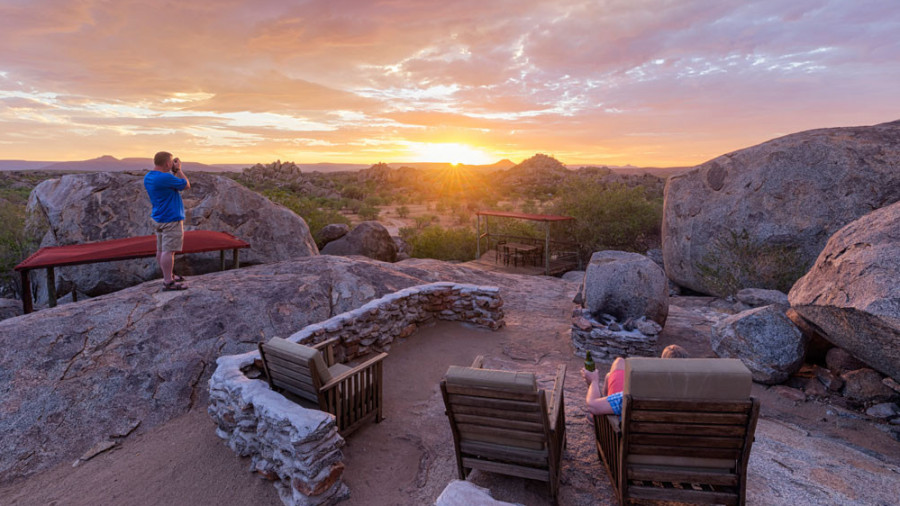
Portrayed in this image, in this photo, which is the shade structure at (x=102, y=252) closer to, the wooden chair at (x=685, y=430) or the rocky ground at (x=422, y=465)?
the rocky ground at (x=422, y=465)

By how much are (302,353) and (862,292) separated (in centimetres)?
562

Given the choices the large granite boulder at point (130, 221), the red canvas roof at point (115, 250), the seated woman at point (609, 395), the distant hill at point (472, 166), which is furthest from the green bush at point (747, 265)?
the distant hill at point (472, 166)

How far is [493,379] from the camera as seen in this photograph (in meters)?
3.01

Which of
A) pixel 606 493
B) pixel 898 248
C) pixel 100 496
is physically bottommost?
pixel 100 496

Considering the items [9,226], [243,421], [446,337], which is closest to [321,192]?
[9,226]

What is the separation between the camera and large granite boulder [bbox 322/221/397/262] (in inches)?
601

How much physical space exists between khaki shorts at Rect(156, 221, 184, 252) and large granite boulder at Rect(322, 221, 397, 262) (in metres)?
8.45

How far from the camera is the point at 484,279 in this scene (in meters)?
12.3

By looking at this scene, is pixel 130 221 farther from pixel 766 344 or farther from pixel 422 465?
pixel 766 344

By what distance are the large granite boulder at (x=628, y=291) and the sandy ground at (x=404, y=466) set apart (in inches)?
71.2

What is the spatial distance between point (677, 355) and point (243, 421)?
5.49 metres

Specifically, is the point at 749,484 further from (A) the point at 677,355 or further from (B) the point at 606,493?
(A) the point at 677,355

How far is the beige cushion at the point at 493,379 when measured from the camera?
2.96 meters

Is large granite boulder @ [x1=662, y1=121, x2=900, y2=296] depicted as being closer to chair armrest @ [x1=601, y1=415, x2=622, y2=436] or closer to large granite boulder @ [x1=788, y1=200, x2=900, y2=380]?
large granite boulder @ [x1=788, y1=200, x2=900, y2=380]
